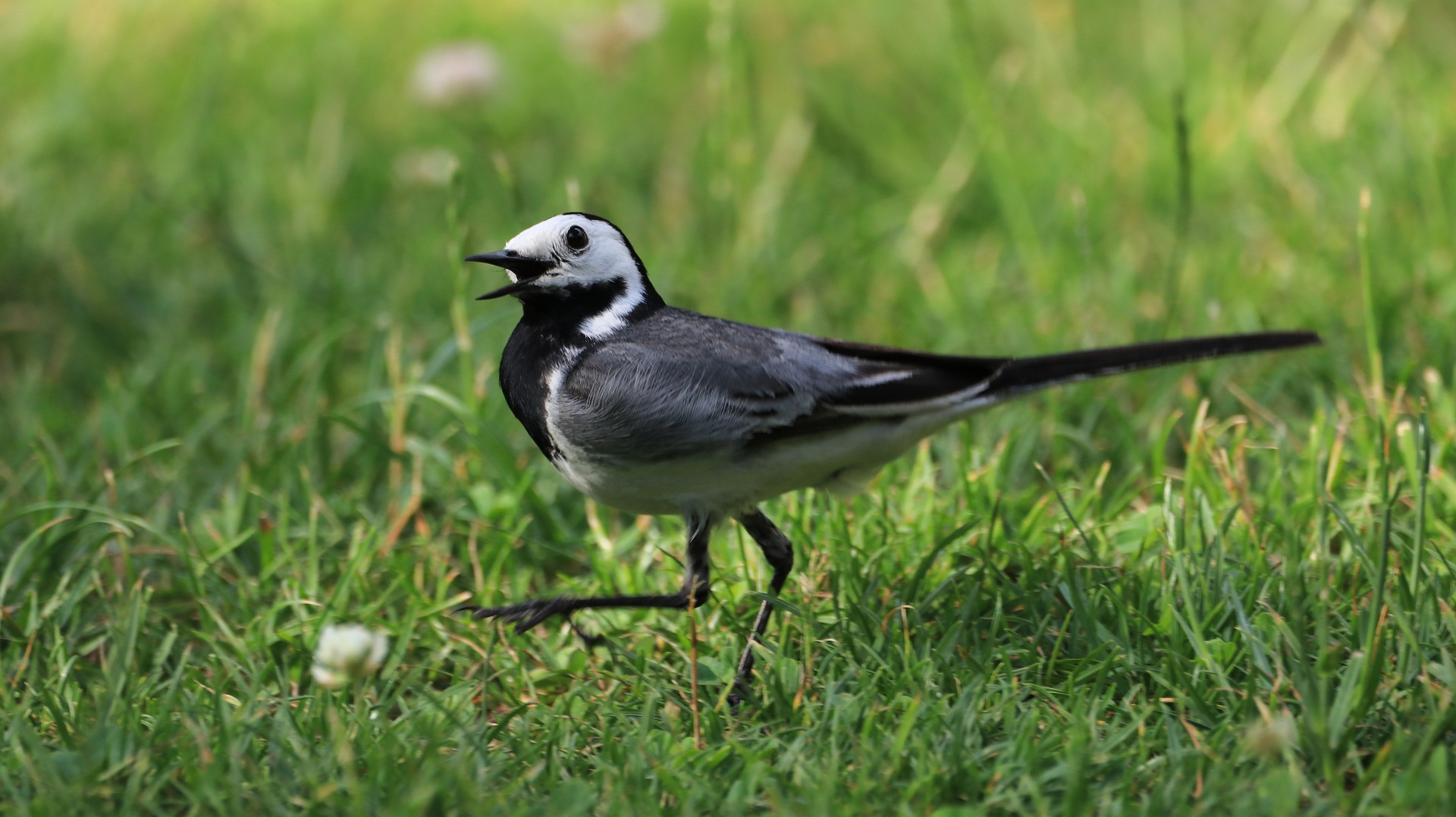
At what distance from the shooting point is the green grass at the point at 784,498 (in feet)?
8.95

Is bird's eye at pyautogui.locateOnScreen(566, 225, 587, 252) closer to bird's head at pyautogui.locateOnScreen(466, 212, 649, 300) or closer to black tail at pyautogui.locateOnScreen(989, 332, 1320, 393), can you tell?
bird's head at pyautogui.locateOnScreen(466, 212, 649, 300)

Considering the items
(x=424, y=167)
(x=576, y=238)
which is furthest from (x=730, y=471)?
(x=424, y=167)

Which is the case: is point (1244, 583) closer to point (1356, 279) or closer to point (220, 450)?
point (1356, 279)

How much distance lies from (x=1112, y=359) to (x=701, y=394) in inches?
38.5

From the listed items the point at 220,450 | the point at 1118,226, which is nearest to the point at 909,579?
the point at 220,450

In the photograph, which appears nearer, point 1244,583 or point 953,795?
point 953,795

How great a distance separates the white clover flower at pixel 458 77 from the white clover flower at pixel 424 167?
256 millimetres

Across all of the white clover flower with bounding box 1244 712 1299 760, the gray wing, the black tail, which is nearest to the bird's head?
the gray wing

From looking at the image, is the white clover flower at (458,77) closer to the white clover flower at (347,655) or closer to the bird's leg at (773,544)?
the bird's leg at (773,544)

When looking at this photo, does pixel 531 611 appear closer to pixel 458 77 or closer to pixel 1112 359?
pixel 1112 359

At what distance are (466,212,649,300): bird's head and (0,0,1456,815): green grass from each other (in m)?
0.77

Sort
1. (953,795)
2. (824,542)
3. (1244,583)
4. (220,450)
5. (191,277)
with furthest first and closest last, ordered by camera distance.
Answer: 1. (191,277)
2. (220,450)
3. (824,542)
4. (1244,583)
5. (953,795)

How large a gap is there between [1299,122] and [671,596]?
14.5 feet

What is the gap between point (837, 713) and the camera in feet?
9.25
